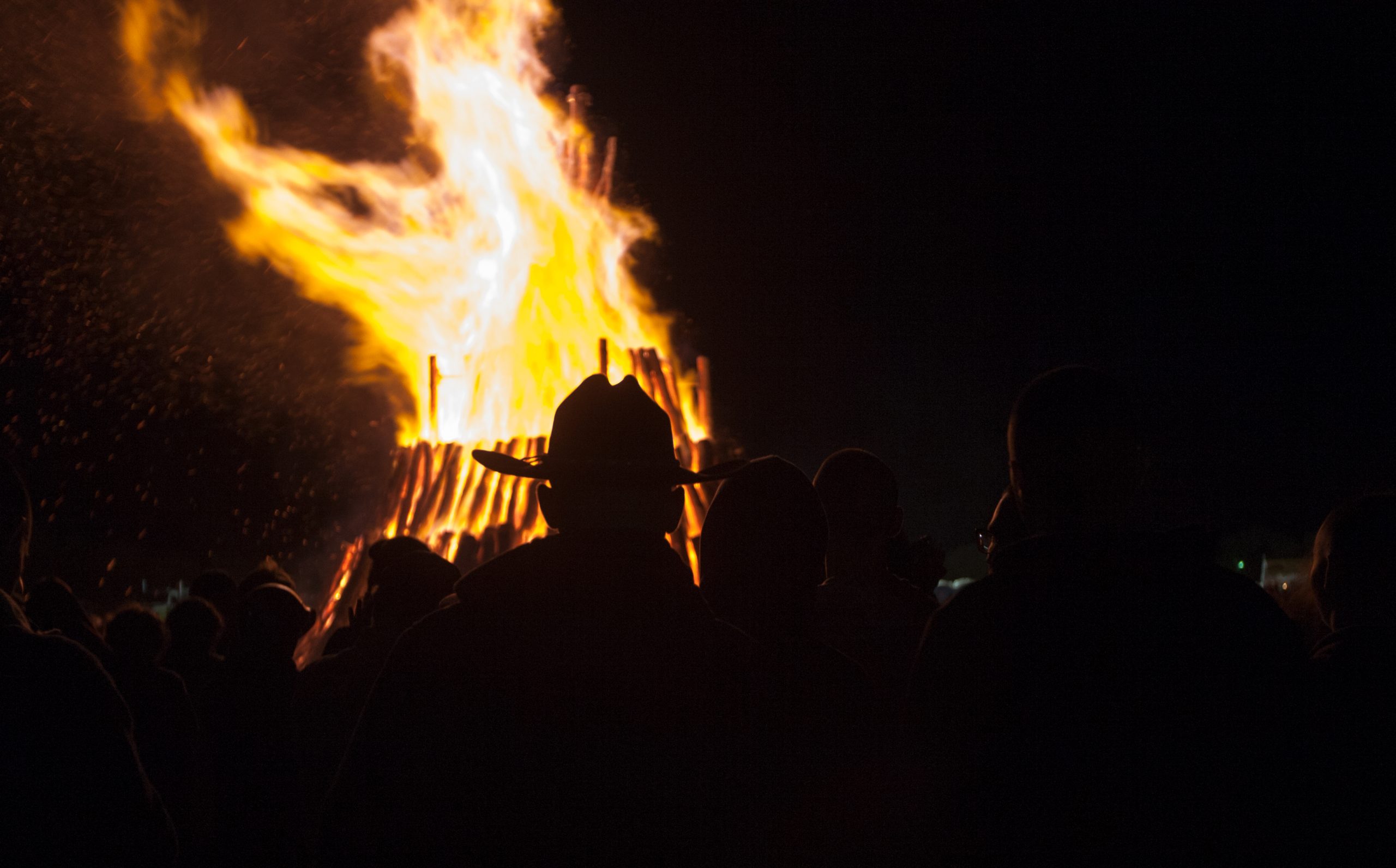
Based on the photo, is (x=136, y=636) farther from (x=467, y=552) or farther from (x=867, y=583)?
(x=467, y=552)

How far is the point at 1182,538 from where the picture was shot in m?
1.91

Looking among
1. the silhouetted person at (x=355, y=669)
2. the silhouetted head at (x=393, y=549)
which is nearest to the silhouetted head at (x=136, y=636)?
the silhouetted person at (x=355, y=669)

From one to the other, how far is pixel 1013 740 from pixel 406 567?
2960mm

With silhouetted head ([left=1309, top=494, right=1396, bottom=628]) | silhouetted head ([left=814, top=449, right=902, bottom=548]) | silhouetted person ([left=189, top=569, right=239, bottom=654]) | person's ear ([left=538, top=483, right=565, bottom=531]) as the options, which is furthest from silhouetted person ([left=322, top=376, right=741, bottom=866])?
silhouetted person ([left=189, top=569, right=239, bottom=654])

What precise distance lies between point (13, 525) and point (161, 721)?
1.90 meters

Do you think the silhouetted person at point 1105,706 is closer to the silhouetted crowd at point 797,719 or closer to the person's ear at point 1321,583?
the silhouetted crowd at point 797,719

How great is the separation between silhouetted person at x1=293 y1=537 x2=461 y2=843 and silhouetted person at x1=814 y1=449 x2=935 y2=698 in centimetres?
131

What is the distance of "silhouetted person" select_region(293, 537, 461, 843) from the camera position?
3740 millimetres

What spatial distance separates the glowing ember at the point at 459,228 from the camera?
40.8 feet

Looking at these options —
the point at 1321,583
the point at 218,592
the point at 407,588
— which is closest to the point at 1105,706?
the point at 1321,583

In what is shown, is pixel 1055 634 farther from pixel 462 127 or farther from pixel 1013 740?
pixel 462 127

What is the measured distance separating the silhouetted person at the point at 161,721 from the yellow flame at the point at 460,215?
8.20 metres

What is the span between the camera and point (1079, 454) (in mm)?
2025

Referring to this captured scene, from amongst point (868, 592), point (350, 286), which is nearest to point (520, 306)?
point (350, 286)
